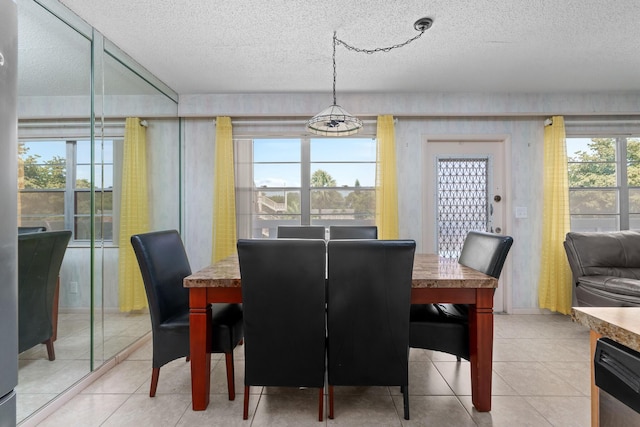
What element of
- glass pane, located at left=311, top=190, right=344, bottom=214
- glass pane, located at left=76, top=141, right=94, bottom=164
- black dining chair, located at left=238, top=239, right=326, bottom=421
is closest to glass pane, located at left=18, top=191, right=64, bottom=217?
glass pane, located at left=76, top=141, right=94, bottom=164

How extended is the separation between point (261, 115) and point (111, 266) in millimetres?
2101

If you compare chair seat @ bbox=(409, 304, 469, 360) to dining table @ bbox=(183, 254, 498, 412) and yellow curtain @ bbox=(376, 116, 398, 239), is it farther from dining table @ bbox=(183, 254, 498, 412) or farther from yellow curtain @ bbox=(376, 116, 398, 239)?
yellow curtain @ bbox=(376, 116, 398, 239)

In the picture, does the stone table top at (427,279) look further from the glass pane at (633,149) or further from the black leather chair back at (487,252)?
the glass pane at (633,149)

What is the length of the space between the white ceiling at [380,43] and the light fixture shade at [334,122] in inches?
25.9

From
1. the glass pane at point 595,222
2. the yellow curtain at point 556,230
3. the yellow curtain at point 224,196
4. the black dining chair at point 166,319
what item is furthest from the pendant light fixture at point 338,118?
the glass pane at point 595,222

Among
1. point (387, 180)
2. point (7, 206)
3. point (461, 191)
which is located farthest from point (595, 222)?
point (7, 206)

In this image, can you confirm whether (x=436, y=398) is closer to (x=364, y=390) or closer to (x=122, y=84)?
(x=364, y=390)

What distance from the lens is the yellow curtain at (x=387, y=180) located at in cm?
338

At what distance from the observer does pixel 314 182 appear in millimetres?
3627

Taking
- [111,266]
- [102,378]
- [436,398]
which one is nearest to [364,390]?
[436,398]

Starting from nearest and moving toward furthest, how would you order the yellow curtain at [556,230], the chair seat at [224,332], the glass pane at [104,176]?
the chair seat at [224,332], the glass pane at [104,176], the yellow curtain at [556,230]

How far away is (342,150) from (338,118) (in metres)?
1.53

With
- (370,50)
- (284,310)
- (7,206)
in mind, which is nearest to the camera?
(7,206)

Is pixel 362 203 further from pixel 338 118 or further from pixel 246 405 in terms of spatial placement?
pixel 246 405
